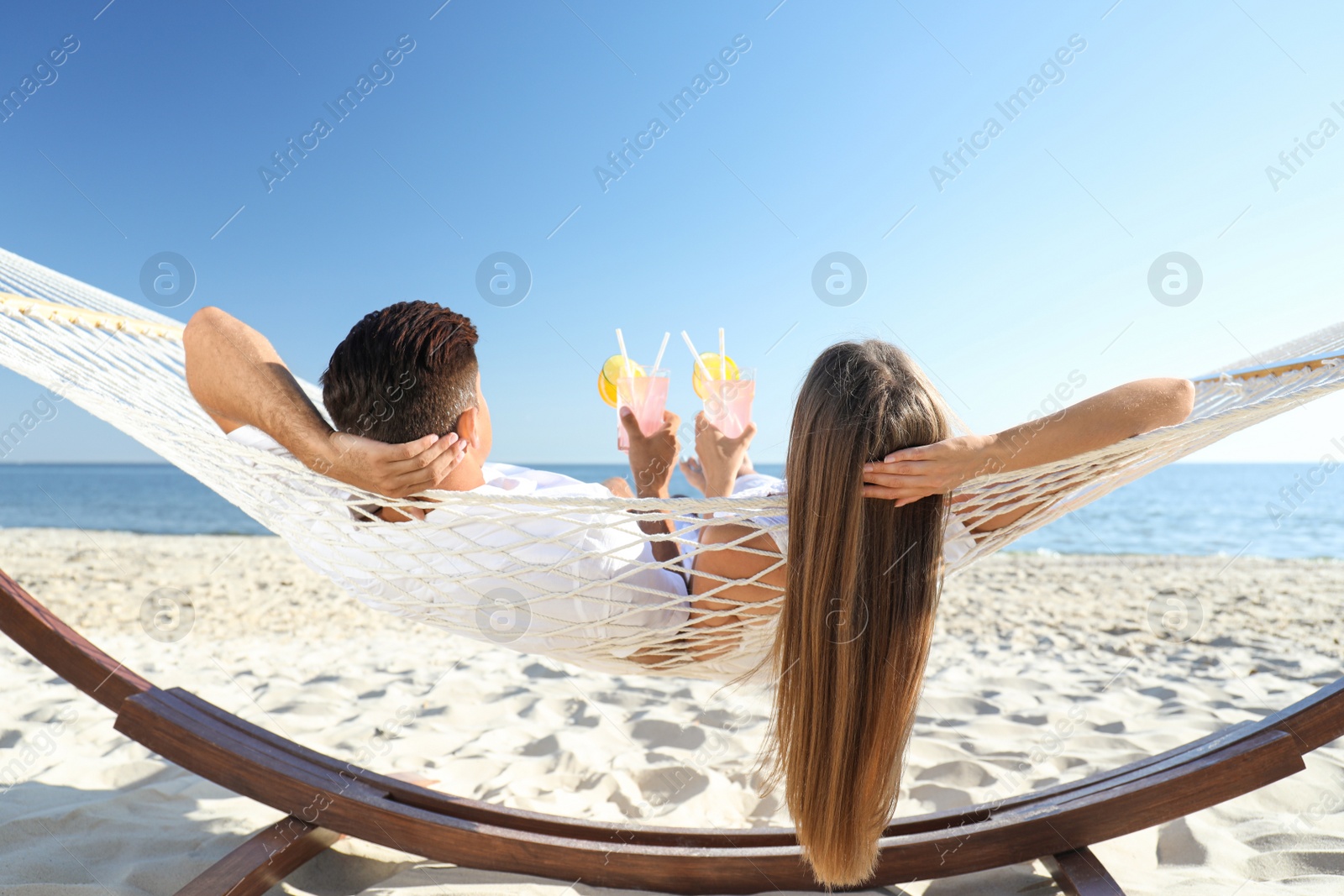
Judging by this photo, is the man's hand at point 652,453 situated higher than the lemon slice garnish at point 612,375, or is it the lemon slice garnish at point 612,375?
the lemon slice garnish at point 612,375

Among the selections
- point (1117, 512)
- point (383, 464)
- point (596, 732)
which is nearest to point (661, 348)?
point (383, 464)

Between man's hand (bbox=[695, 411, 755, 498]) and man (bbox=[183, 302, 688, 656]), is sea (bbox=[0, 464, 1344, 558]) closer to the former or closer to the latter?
man's hand (bbox=[695, 411, 755, 498])

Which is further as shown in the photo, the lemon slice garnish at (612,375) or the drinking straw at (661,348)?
the lemon slice garnish at (612,375)

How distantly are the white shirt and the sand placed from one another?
15.6 inches

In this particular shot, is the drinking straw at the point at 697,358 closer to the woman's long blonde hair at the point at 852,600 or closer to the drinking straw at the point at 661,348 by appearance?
the drinking straw at the point at 661,348

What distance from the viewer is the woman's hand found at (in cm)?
85

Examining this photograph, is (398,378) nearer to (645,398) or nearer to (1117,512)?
(645,398)

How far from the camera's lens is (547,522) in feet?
3.59

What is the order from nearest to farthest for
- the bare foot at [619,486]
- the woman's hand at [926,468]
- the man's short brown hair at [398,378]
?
the woman's hand at [926,468]
the man's short brown hair at [398,378]
the bare foot at [619,486]

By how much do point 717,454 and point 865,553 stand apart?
0.49 m

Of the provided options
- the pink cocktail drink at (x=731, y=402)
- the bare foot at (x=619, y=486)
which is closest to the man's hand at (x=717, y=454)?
the pink cocktail drink at (x=731, y=402)

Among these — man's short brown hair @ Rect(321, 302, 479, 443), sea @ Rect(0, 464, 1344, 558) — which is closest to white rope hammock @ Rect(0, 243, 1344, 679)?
man's short brown hair @ Rect(321, 302, 479, 443)

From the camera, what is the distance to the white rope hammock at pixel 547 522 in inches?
38.3

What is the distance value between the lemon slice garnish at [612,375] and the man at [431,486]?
0.29 metres
